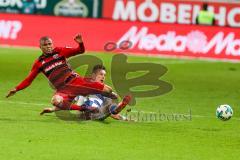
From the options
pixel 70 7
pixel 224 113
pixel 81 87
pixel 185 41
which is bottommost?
pixel 70 7

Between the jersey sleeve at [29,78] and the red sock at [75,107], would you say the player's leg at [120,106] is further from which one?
the jersey sleeve at [29,78]

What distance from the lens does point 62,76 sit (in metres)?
16.5

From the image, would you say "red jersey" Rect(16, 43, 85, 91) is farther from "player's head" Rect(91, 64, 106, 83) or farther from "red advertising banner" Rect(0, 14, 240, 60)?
"red advertising banner" Rect(0, 14, 240, 60)

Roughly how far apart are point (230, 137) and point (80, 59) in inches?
457

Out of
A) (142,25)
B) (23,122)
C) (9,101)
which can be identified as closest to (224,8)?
(142,25)

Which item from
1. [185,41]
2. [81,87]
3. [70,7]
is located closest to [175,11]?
[70,7]

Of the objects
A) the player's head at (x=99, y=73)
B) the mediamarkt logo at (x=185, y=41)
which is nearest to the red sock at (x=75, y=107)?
the player's head at (x=99, y=73)

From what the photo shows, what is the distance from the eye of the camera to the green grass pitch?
12625 millimetres

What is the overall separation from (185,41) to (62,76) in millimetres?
15812

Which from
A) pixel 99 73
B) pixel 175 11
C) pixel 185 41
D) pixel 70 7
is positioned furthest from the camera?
pixel 70 7

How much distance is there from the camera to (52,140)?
13586 mm

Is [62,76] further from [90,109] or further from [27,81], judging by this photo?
[90,109]

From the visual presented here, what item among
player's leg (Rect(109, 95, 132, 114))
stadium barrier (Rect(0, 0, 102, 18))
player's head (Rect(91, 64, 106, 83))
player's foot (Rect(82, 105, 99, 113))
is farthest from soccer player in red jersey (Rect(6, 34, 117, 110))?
stadium barrier (Rect(0, 0, 102, 18))

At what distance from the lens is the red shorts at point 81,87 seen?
53.9 ft
